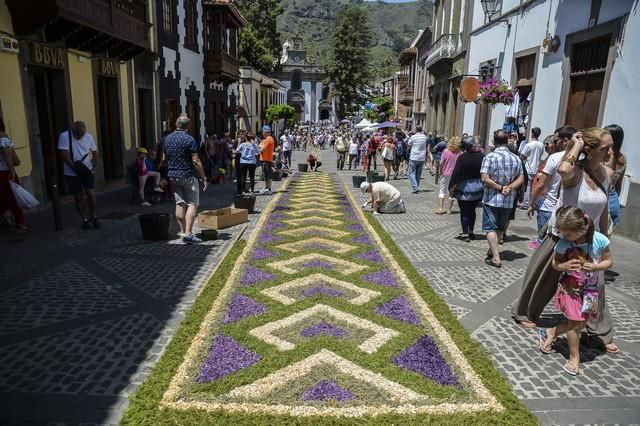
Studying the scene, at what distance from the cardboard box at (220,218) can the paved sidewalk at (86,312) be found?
1.32ft

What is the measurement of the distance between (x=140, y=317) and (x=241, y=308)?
903 mm

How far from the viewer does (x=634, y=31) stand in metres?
7.88

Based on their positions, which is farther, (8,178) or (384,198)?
(384,198)

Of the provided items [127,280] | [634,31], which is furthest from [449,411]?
[634,31]

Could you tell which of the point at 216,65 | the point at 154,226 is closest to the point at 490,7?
the point at 216,65

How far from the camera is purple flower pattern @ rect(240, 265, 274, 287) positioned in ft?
16.9

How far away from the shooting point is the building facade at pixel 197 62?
15.2 metres

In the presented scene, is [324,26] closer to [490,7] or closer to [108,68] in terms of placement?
[490,7]

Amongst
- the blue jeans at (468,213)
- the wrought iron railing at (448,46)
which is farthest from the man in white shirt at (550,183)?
the wrought iron railing at (448,46)

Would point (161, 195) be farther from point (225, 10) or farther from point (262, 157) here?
Answer: point (225, 10)

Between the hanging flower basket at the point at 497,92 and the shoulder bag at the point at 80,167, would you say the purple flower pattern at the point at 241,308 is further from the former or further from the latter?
the hanging flower basket at the point at 497,92

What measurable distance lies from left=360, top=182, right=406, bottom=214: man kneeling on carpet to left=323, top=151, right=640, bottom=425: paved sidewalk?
1039 millimetres

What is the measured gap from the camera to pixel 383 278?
5402 mm

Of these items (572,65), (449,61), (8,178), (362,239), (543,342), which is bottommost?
(362,239)
